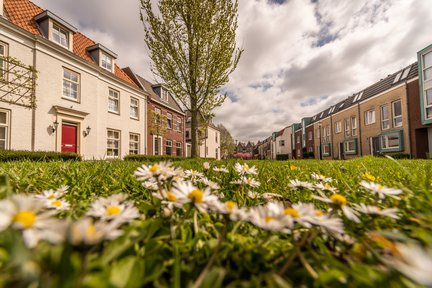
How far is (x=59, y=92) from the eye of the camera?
10.6m

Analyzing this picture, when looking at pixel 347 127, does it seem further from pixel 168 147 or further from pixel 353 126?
pixel 168 147

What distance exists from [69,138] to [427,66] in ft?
75.6

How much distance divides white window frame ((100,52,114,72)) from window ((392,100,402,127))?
22510 mm

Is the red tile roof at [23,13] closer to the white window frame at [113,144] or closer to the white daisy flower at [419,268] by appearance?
the white window frame at [113,144]

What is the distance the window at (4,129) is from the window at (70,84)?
9.27ft

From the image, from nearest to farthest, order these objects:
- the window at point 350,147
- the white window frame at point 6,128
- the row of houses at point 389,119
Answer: the white window frame at point 6,128
the row of houses at point 389,119
the window at point 350,147

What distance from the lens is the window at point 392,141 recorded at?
607 inches

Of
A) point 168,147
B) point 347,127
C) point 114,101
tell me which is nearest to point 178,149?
point 168,147

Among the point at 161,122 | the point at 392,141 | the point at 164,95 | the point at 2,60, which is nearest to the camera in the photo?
the point at 2,60

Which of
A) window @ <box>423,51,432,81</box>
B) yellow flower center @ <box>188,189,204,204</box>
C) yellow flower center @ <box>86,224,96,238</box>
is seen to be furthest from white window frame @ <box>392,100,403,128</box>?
yellow flower center @ <box>86,224,96,238</box>

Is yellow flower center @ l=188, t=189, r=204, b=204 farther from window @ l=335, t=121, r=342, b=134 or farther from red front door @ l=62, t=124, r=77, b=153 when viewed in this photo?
window @ l=335, t=121, r=342, b=134

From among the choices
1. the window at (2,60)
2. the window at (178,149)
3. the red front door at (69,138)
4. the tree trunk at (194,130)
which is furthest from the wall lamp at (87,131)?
the window at (178,149)

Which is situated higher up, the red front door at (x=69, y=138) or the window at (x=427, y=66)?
the window at (x=427, y=66)

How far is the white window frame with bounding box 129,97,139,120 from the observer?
16314 mm
